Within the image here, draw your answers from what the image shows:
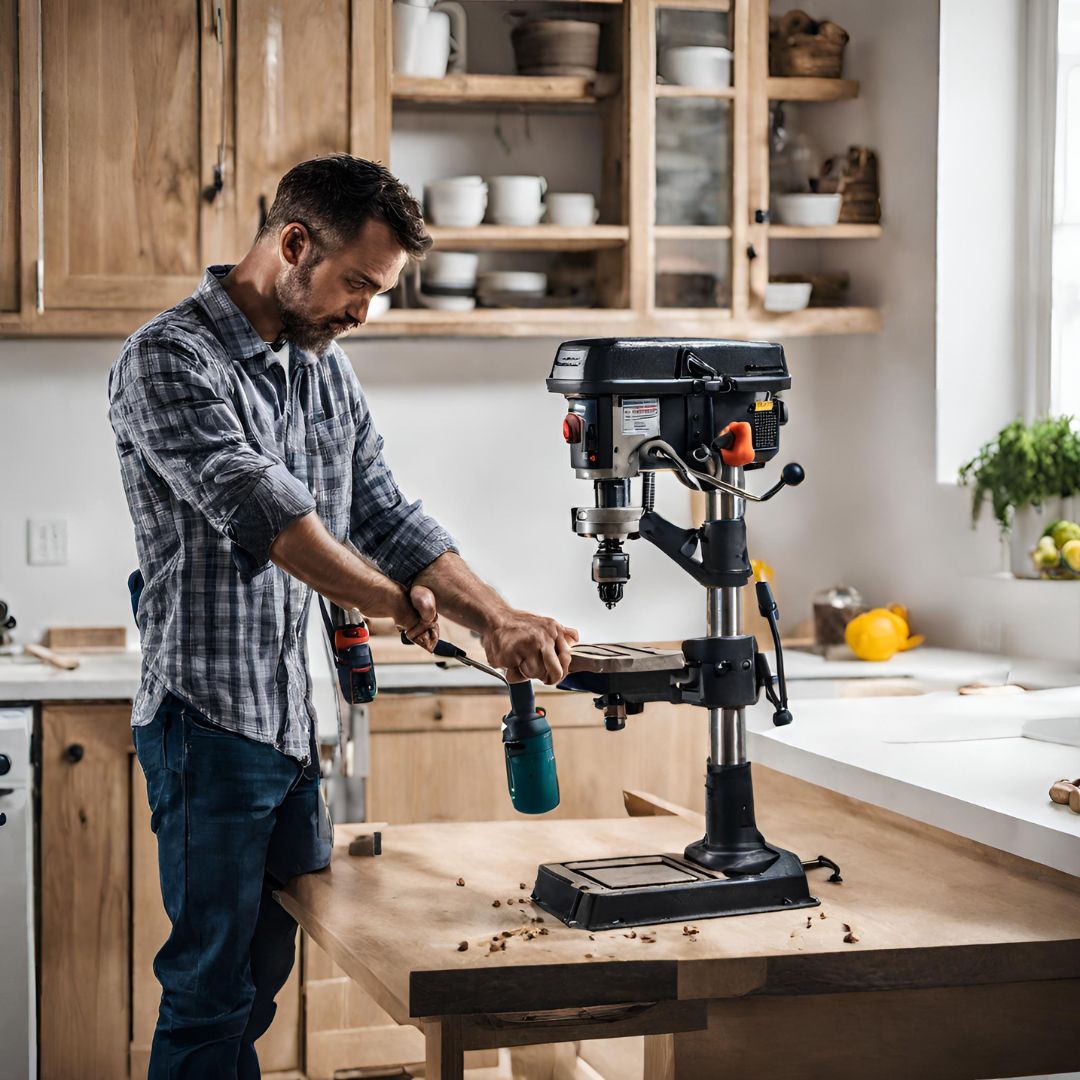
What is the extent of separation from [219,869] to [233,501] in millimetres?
448

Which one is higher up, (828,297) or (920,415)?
(828,297)

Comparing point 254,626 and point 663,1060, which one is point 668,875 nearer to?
point 663,1060

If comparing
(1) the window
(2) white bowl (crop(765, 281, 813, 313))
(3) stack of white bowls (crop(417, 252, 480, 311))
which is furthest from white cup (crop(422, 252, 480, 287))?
(1) the window

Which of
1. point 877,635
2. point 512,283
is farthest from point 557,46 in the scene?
point 877,635

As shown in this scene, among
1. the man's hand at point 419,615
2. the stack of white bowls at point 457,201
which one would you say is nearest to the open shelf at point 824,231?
the stack of white bowls at point 457,201

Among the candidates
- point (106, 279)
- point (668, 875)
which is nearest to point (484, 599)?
point (668, 875)

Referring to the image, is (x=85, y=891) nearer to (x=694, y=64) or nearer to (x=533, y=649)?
(x=533, y=649)

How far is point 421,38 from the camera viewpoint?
3.32m

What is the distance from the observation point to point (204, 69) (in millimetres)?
3213

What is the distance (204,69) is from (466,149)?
74 cm

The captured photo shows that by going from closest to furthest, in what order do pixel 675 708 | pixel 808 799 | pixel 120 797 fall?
pixel 808 799, pixel 120 797, pixel 675 708

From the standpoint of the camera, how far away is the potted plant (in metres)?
3.17

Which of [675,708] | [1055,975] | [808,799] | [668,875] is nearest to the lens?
[1055,975]

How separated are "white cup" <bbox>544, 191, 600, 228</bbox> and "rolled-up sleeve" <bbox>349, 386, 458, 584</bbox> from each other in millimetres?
1541
